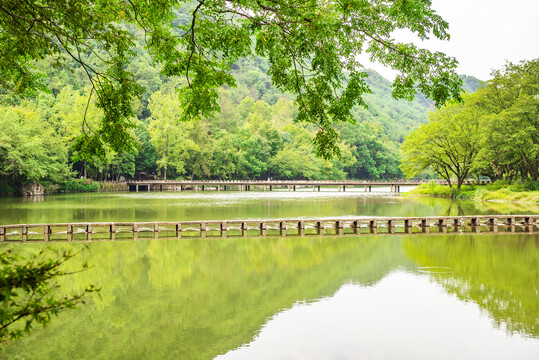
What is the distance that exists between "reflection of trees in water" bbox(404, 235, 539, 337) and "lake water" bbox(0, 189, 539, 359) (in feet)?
0.12

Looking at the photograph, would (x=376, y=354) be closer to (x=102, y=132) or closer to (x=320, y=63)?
(x=320, y=63)

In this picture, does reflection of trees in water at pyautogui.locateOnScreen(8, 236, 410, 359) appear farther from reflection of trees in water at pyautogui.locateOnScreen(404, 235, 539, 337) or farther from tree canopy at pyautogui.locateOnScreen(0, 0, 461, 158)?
tree canopy at pyautogui.locateOnScreen(0, 0, 461, 158)

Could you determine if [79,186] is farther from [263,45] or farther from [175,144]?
[263,45]

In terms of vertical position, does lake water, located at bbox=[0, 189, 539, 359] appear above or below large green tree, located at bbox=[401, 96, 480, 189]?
below

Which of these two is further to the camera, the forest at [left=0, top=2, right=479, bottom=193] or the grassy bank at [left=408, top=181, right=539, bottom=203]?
the grassy bank at [left=408, top=181, right=539, bottom=203]

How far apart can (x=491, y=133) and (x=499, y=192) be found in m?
6.07

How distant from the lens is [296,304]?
9.98 meters

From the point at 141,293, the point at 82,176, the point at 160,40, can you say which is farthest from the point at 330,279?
the point at 82,176

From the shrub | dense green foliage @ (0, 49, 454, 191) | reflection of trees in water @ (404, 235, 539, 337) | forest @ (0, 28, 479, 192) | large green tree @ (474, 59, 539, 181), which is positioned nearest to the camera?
reflection of trees in water @ (404, 235, 539, 337)

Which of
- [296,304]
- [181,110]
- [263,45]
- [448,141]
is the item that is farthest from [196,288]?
[181,110]

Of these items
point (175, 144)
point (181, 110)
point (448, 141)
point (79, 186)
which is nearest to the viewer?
point (448, 141)

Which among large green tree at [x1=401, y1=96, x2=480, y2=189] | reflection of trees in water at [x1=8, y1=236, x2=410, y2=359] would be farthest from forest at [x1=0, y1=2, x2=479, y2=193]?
large green tree at [x1=401, y1=96, x2=480, y2=189]

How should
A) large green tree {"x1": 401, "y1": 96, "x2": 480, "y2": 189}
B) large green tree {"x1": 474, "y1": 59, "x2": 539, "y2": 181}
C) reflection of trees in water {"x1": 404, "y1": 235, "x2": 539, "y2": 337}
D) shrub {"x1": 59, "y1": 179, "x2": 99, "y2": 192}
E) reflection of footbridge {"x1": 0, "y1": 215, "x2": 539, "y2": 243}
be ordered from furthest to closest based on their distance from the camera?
shrub {"x1": 59, "y1": 179, "x2": 99, "y2": 192}, large green tree {"x1": 401, "y1": 96, "x2": 480, "y2": 189}, large green tree {"x1": 474, "y1": 59, "x2": 539, "y2": 181}, reflection of footbridge {"x1": 0, "y1": 215, "x2": 539, "y2": 243}, reflection of trees in water {"x1": 404, "y1": 235, "x2": 539, "y2": 337}

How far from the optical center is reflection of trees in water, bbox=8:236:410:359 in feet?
25.5
